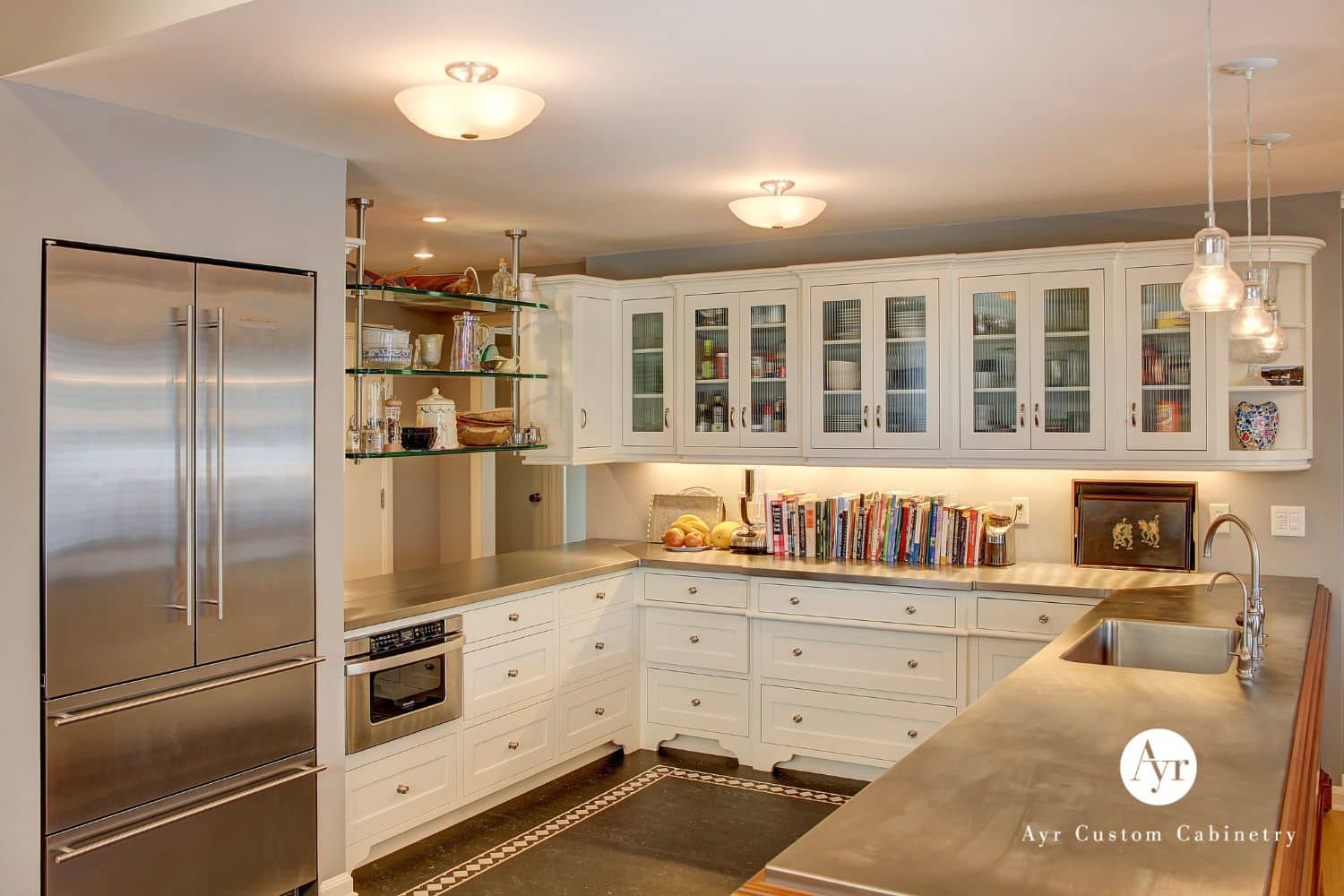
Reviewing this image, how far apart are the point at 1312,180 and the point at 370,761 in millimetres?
4042

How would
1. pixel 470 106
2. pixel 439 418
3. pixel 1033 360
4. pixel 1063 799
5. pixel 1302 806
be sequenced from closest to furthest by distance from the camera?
pixel 1063 799, pixel 1302 806, pixel 470 106, pixel 439 418, pixel 1033 360

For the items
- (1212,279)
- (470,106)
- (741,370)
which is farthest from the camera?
(741,370)

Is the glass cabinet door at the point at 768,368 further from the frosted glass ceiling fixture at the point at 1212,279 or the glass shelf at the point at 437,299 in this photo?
the frosted glass ceiling fixture at the point at 1212,279

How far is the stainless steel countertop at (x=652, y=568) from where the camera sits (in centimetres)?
392

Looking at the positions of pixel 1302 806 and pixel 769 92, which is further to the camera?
pixel 769 92

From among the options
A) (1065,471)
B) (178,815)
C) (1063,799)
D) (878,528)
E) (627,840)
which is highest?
(1065,471)

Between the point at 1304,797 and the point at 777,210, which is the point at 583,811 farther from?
the point at 1304,797

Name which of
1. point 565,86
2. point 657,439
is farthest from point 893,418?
point 565,86

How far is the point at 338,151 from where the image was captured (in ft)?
11.3

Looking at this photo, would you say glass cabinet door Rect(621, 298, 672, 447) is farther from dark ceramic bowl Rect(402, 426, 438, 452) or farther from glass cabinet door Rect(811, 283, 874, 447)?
dark ceramic bowl Rect(402, 426, 438, 452)

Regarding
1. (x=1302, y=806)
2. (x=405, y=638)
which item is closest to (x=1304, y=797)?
(x=1302, y=806)

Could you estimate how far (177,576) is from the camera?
9.84 feet

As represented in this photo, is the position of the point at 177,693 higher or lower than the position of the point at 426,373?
lower

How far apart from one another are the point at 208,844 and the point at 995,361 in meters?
3.46
